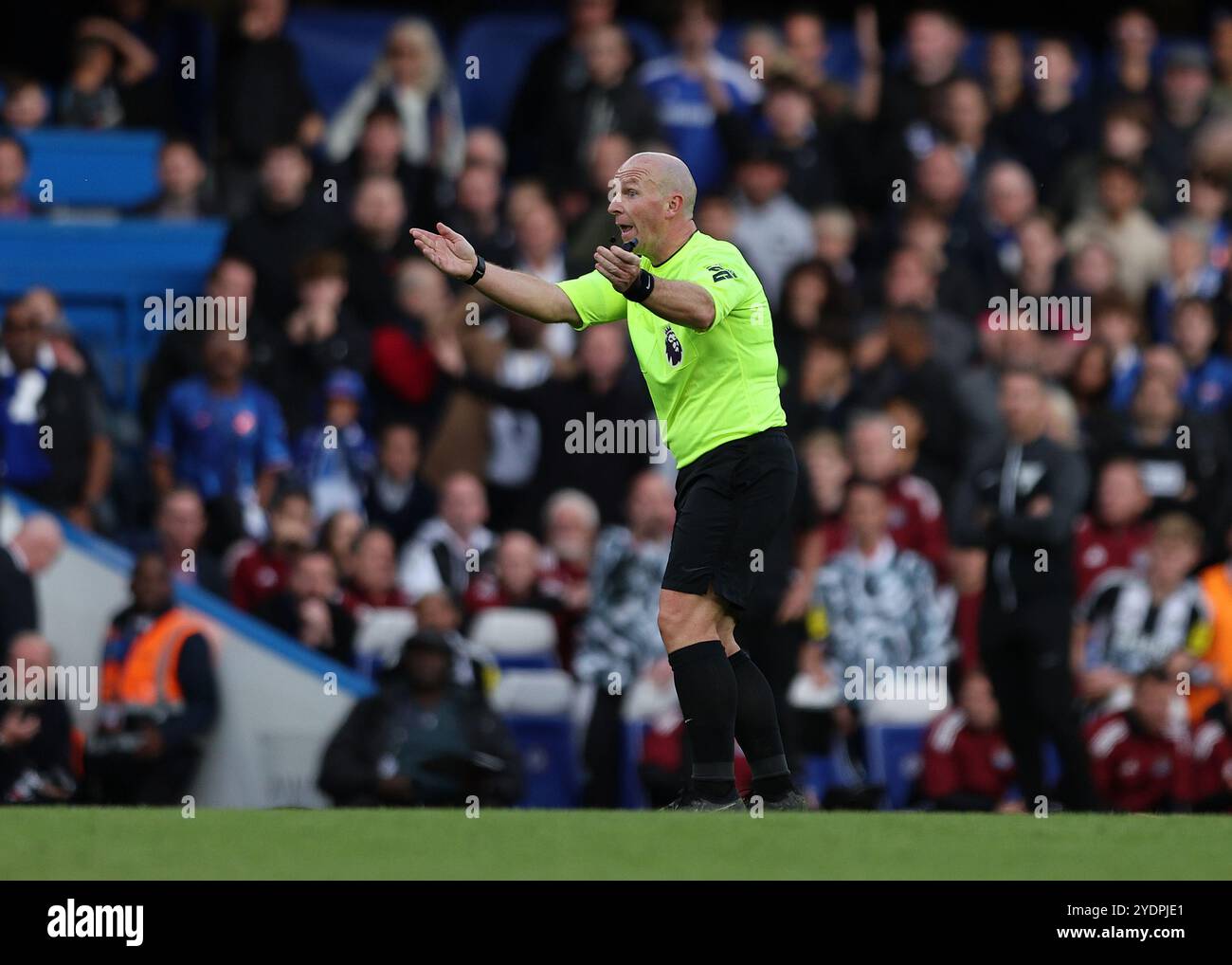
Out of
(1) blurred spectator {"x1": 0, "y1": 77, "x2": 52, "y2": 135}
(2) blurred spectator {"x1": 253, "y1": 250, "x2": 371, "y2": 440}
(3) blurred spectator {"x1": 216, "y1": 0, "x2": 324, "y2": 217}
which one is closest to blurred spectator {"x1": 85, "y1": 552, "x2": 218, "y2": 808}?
(2) blurred spectator {"x1": 253, "y1": 250, "x2": 371, "y2": 440}

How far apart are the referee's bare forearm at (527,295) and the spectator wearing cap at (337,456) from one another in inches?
200

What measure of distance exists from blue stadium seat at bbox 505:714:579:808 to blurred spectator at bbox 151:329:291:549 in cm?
211

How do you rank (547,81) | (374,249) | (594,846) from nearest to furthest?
(594,846)
(374,249)
(547,81)

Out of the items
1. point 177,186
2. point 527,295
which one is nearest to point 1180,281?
point 177,186

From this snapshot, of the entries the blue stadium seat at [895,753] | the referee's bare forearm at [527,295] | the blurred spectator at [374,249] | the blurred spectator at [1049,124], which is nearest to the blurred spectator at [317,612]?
the blurred spectator at [374,249]

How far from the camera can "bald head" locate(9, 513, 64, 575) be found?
12875 mm

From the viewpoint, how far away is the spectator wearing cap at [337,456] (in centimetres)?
1370

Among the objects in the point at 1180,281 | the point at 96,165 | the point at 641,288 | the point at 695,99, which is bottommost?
the point at 641,288

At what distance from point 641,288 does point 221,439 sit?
19.7ft

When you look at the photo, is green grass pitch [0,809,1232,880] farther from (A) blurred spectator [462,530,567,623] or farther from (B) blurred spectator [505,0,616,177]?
(B) blurred spectator [505,0,616,177]

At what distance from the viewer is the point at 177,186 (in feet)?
49.7

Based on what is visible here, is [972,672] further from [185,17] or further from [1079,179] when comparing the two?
[185,17]

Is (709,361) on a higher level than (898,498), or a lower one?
higher

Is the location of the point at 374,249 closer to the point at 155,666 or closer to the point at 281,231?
the point at 281,231
